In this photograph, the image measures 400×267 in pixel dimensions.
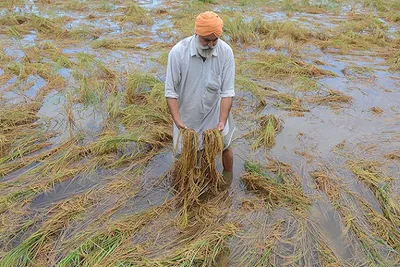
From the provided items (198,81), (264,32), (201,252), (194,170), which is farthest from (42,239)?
(264,32)

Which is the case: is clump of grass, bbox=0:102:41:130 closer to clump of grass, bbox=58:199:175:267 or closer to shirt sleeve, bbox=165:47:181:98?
clump of grass, bbox=58:199:175:267

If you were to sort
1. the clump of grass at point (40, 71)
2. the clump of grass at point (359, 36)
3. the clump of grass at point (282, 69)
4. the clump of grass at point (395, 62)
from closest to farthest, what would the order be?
the clump of grass at point (40, 71) → the clump of grass at point (282, 69) → the clump of grass at point (395, 62) → the clump of grass at point (359, 36)

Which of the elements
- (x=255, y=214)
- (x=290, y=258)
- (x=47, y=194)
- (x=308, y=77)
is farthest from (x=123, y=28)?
(x=290, y=258)

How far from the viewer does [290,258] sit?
8.52 feet

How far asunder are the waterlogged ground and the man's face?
4.53 feet

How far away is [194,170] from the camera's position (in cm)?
306

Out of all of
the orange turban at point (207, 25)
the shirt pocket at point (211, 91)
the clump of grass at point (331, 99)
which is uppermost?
the orange turban at point (207, 25)

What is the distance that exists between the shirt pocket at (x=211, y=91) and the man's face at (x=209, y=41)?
0.74 feet

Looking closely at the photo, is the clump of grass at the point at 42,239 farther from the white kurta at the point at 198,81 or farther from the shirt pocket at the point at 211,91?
the shirt pocket at the point at 211,91

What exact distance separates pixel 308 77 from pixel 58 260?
4.70 metres

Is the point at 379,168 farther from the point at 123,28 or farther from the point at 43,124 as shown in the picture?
the point at 123,28

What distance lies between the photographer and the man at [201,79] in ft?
8.55

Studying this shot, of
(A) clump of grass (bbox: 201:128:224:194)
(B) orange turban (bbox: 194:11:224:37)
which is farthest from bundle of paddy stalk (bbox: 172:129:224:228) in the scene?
(B) orange turban (bbox: 194:11:224:37)

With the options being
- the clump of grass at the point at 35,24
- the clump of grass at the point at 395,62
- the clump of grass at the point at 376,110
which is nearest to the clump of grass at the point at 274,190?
the clump of grass at the point at 376,110
